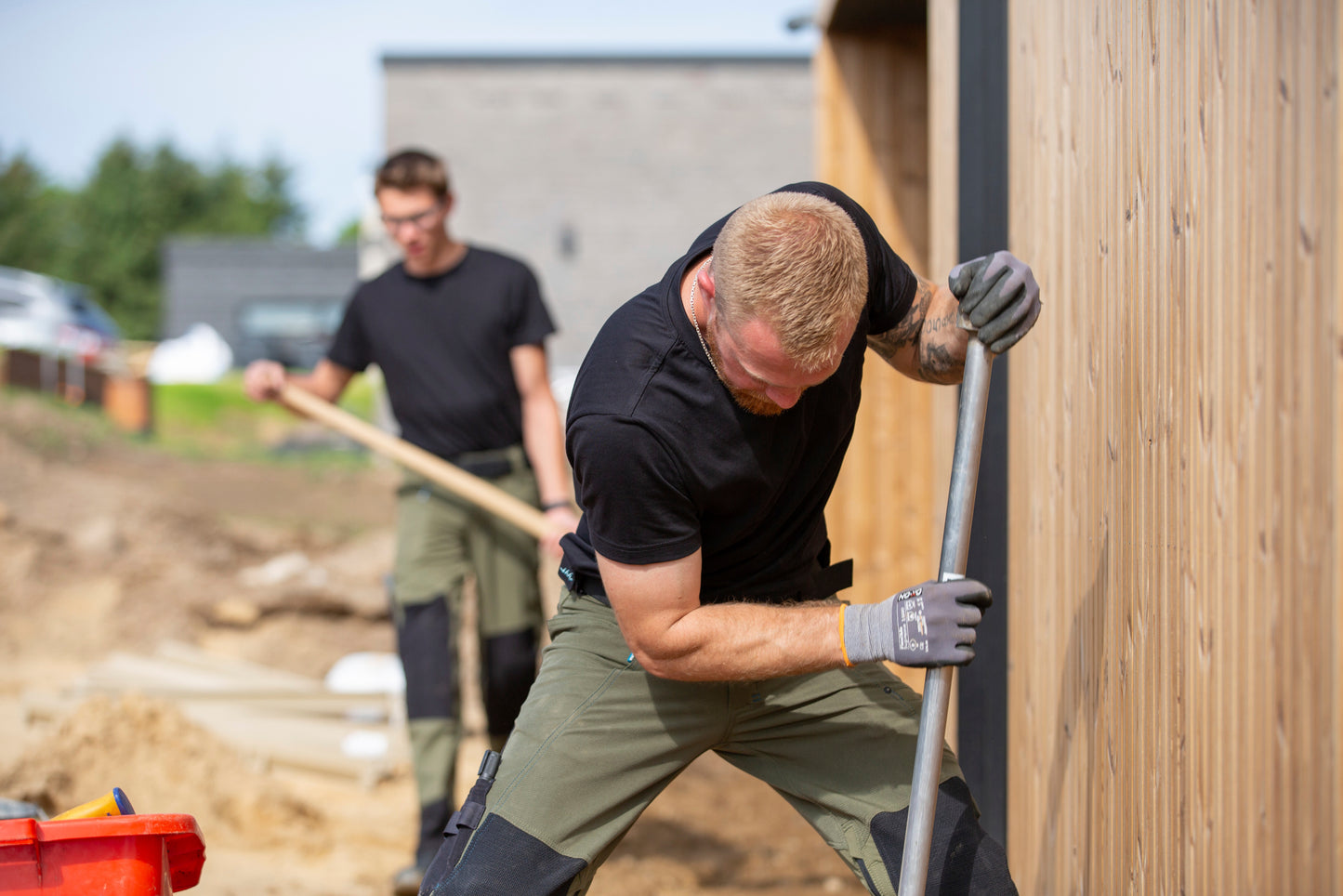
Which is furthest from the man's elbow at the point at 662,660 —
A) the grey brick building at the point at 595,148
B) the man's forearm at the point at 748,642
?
the grey brick building at the point at 595,148

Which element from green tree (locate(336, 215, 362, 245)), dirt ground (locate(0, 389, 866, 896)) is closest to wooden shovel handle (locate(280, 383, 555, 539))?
dirt ground (locate(0, 389, 866, 896))

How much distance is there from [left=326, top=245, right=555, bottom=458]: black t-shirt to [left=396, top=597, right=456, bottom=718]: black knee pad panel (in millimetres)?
576

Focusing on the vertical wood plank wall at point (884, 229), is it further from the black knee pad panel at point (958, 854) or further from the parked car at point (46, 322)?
the parked car at point (46, 322)

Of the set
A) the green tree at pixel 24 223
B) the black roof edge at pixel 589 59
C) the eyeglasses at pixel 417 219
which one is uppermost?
the green tree at pixel 24 223

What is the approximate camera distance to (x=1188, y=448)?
1903 mm

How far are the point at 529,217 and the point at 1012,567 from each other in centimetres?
1404

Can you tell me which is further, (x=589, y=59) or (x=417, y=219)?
(x=589, y=59)

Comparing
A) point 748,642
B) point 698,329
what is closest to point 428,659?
point 748,642

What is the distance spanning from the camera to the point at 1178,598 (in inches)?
76.5

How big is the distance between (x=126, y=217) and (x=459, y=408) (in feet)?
139

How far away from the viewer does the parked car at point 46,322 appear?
20.2 m

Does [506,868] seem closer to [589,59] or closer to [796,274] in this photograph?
[796,274]

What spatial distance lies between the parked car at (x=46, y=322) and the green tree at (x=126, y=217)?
17811mm

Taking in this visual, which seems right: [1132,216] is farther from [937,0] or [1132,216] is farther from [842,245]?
[937,0]
